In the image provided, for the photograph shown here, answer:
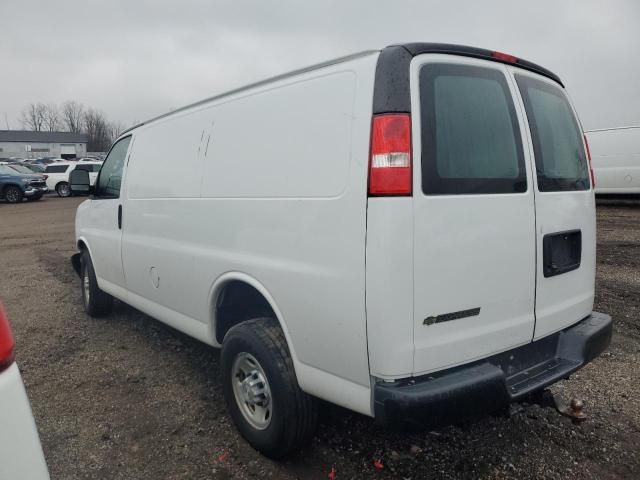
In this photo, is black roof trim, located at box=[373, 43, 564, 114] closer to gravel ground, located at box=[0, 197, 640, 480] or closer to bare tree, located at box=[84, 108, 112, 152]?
gravel ground, located at box=[0, 197, 640, 480]

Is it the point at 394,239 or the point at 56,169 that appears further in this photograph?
the point at 56,169

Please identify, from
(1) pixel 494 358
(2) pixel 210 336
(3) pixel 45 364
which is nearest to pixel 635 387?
(1) pixel 494 358

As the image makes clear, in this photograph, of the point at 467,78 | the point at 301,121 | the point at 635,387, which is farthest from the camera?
the point at 635,387

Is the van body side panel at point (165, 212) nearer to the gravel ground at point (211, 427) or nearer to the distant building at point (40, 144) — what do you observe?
the gravel ground at point (211, 427)

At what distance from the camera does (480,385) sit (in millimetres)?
2102

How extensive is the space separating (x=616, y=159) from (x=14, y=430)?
51.9ft

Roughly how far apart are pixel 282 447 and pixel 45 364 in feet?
8.59

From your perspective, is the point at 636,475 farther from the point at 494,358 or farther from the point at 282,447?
the point at 282,447

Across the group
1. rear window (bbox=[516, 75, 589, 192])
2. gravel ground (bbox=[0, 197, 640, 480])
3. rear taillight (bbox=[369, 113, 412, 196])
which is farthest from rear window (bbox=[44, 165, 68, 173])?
rear taillight (bbox=[369, 113, 412, 196])

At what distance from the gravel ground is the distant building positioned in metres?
88.9

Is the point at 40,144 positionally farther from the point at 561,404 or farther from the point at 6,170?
the point at 561,404

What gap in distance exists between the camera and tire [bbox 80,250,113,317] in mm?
5145

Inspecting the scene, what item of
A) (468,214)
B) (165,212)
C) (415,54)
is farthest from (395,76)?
(165,212)

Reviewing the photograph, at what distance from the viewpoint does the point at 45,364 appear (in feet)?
13.6
